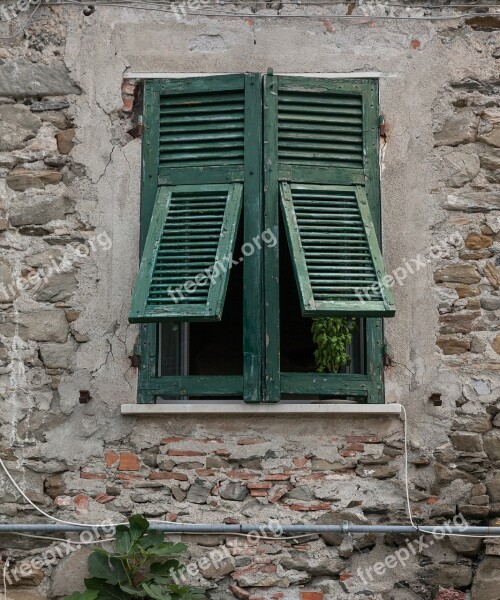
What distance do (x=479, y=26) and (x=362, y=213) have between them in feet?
3.91

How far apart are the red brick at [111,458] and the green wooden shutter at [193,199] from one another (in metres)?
0.73

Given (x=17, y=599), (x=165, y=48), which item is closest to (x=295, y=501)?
(x=17, y=599)

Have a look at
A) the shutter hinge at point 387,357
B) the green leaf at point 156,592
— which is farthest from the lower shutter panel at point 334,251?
the green leaf at point 156,592

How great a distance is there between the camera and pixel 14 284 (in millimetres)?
5234

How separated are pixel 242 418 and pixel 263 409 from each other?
12cm

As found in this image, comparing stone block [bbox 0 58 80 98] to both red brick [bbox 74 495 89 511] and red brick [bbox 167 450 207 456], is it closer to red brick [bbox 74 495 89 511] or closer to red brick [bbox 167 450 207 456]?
red brick [bbox 167 450 207 456]

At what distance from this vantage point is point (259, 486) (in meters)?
4.97

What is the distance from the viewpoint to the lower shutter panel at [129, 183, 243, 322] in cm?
474

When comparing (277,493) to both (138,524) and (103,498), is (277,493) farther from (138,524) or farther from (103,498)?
(103,498)

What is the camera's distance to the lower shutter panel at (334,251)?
4754mm

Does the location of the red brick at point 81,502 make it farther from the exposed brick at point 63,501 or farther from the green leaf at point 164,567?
the green leaf at point 164,567

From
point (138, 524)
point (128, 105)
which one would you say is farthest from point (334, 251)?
point (138, 524)

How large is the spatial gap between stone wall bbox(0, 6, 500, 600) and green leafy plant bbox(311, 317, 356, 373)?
0.25 m

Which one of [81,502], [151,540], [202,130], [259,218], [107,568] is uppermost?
[202,130]
